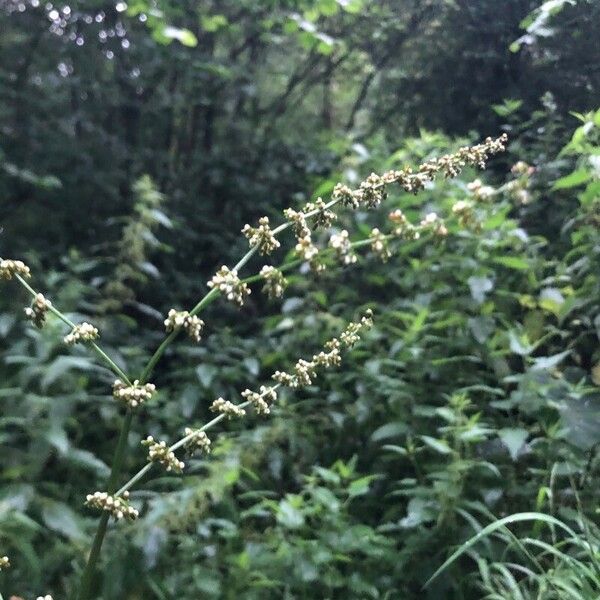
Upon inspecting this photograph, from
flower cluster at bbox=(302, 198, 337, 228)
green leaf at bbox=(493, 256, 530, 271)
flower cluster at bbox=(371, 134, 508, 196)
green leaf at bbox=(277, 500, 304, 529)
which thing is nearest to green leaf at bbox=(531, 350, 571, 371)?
green leaf at bbox=(493, 256, 530, 271)

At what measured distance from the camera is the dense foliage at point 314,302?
4.33 ft

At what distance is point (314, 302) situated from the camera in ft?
6.54

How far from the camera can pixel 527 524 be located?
1320mm

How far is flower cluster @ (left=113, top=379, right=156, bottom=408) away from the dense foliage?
50 cm

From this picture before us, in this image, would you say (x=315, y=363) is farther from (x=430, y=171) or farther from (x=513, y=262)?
(x=513, y=262)

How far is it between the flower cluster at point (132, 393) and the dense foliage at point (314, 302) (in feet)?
1.66

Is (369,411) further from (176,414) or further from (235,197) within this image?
(235,197)

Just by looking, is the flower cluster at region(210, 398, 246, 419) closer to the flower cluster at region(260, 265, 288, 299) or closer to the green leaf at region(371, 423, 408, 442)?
the flower cluster at region(260, 265, 288, 299)

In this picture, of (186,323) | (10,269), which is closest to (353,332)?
(186,323)

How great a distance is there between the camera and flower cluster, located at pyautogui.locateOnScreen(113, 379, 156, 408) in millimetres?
530

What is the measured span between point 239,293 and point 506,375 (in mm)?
1056

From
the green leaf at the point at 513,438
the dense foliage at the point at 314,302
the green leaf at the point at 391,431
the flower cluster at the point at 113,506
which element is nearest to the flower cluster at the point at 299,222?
the flower cluster at the point at 113,506

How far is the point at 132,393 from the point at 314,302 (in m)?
1.47

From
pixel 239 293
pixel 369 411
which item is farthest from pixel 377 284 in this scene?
pixel 239 293
